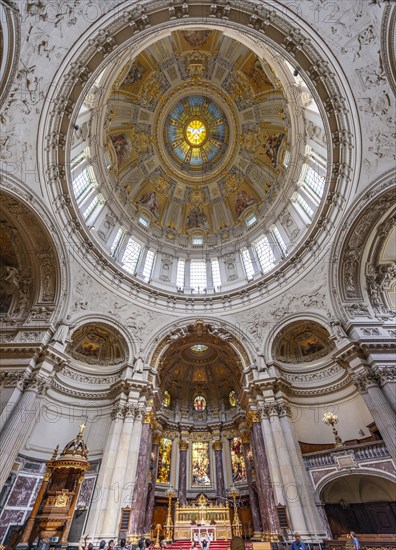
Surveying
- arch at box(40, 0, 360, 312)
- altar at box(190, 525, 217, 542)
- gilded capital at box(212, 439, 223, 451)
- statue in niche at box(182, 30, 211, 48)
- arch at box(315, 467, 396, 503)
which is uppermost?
statue in niche at box(182, 30, 211, 48)

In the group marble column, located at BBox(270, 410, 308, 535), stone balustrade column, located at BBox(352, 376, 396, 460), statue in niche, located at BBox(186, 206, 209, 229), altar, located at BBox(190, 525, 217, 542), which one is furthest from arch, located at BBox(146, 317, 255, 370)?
statue in niche, located at BBox(186, 206, 209, 229)

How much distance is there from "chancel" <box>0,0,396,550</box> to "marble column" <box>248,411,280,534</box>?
15 cm

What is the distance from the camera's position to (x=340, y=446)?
1334 centimetres

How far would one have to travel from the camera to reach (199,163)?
30.0 m

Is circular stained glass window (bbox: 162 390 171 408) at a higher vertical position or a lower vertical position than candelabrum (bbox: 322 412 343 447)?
higher

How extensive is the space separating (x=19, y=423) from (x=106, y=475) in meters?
5.12

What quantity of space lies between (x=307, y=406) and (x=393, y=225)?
1171 cm

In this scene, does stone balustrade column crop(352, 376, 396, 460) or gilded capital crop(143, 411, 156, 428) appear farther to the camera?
gilded capital crop(143, 411, 156, 428)

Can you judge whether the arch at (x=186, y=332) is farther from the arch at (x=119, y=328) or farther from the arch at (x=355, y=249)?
the arch at (x=355, y=249)

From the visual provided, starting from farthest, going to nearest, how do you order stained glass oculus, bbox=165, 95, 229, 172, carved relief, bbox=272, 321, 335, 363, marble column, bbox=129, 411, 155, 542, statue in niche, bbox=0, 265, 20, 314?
stained glass oculus, bbox=165, 95, 229, 172 < carved relief, bbox=272, 321, 335, 363 < statue in niche, bbox=0, 265, 20, 314 < marble column, bbox=129, 411, 155, 542

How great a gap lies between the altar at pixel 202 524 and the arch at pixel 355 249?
42.8 ft

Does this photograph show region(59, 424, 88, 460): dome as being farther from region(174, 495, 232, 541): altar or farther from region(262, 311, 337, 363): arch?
region(262, 311, 337, 363): arch

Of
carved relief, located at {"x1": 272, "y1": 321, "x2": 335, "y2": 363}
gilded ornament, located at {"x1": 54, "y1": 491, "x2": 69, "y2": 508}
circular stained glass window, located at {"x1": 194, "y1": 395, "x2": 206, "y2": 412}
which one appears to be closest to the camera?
gilded ornament, located at {"x1": 54, "y1": 491, "x2": 69, "y2": 508}

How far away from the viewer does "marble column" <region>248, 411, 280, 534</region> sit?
41.2ft
